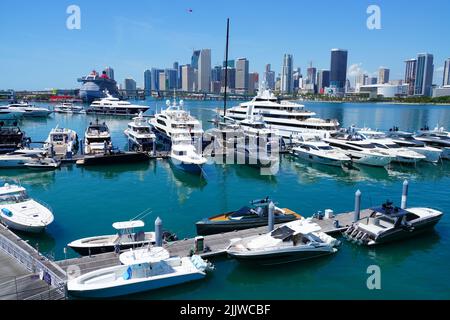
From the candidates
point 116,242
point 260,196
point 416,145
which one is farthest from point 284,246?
point 416,145

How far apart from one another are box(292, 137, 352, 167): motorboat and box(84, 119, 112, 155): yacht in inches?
1003

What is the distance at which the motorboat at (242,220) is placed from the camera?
894 inches

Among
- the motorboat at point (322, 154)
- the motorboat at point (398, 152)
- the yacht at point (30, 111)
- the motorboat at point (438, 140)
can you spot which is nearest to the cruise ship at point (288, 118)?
the motorboat at point (398, 152)

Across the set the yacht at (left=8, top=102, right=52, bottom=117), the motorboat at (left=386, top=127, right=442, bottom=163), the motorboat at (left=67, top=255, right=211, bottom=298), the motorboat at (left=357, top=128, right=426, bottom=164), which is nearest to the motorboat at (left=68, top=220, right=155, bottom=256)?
the motorboat at (left=67, top=255, right=211, bottom=298)

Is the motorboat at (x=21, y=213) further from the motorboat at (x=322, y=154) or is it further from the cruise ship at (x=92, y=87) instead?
the cruise ship at (x=92, y=87)

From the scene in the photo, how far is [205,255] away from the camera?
19.3 metres

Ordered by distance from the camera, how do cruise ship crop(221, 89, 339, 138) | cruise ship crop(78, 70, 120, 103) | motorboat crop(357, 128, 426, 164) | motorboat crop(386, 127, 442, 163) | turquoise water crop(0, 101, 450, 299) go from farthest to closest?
1. cruise ship crop(78, 70, 120, 103)
2. cruise ship crop(221, 89, 339, 138)
3. motorboat crop(386, 127, 442, 163)
4. motorboat crop(357, 128, 426, 164)
5. turquoise water crop(0, 101, 450, 299)

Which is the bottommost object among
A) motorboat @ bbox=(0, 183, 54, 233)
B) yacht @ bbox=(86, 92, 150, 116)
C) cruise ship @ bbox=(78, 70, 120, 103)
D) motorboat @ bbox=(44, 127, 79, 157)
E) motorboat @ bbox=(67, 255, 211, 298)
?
motorboat @ bbox=(67, 255, 211, 298)

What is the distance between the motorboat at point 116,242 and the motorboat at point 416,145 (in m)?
42.4

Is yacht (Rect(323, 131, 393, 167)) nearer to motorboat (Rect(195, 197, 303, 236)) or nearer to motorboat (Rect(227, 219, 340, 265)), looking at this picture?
motorboat (Rect(195, 197, 303, 236))

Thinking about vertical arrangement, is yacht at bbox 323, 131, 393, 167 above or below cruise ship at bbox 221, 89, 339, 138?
below

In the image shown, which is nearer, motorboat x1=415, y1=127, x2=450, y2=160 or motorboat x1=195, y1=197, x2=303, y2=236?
motorboat x1=195, y1=197, x2=303, y2=236

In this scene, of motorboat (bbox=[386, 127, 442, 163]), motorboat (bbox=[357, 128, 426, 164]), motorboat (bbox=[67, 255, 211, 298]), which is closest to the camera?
motorboat (bbox=[67, 255, 211, 298])

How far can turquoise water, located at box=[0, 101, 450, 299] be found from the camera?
17.5m
